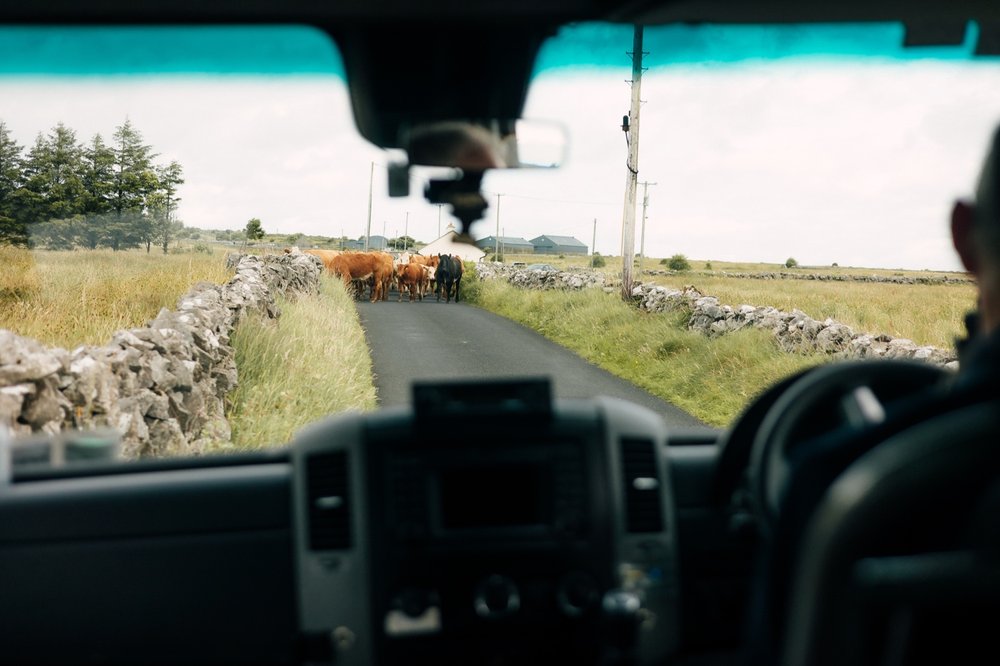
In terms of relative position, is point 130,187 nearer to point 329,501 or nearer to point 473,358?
point 329,501

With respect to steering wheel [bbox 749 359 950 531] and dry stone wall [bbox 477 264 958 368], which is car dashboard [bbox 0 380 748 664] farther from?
dry stone wall [bbox 477 264 958 368]

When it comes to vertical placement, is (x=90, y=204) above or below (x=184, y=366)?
above

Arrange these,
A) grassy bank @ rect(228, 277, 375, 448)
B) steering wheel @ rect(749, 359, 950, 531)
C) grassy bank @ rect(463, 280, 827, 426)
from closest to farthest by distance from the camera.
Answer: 1. steering wheel @ rect(749, 359, 950, 531)
2. grassy bank @ rect(228, 277, 375, 448)
3. grassy bank @ rect(463, 280, 827, 426)

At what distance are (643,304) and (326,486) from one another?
14185 millimetres

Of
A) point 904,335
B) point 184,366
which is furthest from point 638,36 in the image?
point 904,335

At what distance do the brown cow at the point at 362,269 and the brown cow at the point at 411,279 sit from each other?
48 centimetres

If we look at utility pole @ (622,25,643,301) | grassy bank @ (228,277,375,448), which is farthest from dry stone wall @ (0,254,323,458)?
utility pole @ (622,25,643,301)

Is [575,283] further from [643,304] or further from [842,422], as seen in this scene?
[842,422]

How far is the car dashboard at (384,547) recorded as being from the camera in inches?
98.0

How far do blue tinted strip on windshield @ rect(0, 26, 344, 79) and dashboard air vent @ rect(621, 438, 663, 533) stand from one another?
1501 millimetres

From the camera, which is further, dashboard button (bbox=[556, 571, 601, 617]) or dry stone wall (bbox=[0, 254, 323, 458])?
dry stone wall (bbox=[0, 254, 323, 458])

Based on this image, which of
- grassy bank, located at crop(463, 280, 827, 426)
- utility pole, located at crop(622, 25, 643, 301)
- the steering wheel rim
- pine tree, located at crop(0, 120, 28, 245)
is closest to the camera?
the steering wheel rim

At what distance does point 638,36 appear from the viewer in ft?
9.83

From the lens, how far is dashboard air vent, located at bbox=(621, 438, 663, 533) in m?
2.69
